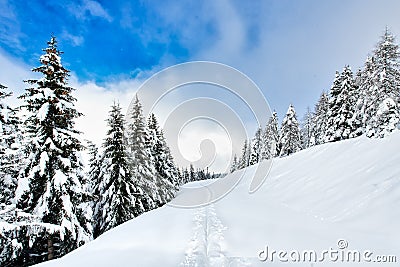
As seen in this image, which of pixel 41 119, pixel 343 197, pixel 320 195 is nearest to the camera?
pixel 343 197

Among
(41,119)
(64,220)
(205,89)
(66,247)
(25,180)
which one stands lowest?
(66,247)

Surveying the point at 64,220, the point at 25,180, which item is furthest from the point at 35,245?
the point at 25,180

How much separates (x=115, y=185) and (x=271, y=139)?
38.8 m

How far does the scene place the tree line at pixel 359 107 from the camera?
1517cm

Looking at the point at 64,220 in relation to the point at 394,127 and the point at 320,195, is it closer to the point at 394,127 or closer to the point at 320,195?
the point at 320,195

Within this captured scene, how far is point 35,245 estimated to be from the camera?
1115 centimetres

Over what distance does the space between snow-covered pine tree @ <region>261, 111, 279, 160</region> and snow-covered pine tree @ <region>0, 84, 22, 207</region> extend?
41502mm

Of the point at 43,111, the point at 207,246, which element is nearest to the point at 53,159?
the point at 43,111

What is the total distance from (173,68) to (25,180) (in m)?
9.40

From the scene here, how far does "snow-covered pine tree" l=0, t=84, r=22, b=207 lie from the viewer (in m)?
9.99

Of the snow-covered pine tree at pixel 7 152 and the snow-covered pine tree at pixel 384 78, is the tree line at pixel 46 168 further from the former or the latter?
the snow-covered pine tree at pixel 384 78

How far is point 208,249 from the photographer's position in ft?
19.6

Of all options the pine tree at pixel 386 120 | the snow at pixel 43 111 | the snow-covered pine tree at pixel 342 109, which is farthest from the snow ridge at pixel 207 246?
the snow-covered pine tree at pixel 342 109

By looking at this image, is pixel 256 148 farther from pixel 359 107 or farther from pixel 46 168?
pixel 46 168
